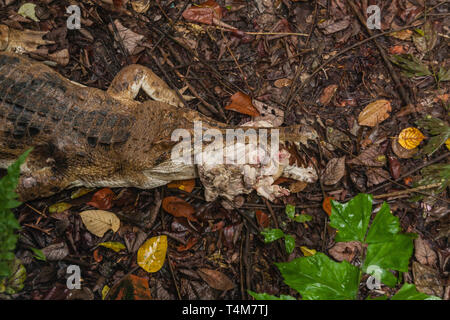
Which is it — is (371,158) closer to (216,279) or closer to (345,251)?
(345,251)

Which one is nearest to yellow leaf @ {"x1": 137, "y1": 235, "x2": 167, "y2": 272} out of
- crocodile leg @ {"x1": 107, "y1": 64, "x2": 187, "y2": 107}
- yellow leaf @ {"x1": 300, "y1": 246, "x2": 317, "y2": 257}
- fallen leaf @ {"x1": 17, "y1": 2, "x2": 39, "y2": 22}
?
yellow leaf @ {"x1": 300, "y1": 246, "x2": 317, "y2": 257}

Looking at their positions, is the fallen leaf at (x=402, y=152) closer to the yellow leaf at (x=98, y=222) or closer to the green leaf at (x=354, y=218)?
the green leaf at (x=354, y=218)

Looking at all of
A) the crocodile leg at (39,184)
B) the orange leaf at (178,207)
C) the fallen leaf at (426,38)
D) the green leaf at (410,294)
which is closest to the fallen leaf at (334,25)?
the fallen leaf at (426,38)

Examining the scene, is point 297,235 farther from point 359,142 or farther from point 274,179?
point 359,142

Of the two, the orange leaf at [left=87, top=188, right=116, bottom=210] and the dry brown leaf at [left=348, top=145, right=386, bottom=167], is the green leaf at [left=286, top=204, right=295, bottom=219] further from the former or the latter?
the orange leaf at [left=87, top=188, right=116, bottom=210]

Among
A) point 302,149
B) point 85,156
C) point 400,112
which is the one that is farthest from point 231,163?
point 400,112

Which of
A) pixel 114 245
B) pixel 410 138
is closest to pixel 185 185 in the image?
pixel 114 245
